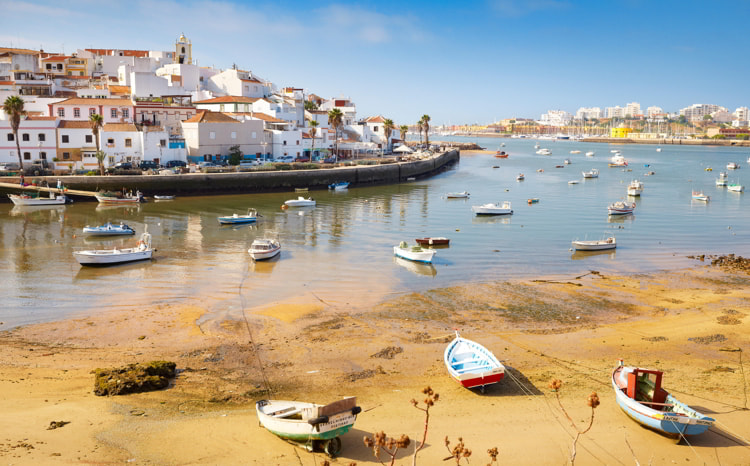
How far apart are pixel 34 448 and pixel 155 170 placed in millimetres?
48545

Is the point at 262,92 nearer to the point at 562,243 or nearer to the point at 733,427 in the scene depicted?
the point at 562,243

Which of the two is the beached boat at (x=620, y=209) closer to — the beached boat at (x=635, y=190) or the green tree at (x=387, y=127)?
the beached boat at (x=635, y=190)

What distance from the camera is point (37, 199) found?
46500 millimetres

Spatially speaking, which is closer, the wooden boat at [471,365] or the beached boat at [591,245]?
the wooden boat at [471,365]

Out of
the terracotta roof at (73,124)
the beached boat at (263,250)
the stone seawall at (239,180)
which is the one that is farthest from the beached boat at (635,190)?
the terracotta roof at (73,124)

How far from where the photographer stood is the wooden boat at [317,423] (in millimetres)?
10742

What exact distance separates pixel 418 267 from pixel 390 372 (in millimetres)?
12893

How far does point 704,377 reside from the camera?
49.1ft

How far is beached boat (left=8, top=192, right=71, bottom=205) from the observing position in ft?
152

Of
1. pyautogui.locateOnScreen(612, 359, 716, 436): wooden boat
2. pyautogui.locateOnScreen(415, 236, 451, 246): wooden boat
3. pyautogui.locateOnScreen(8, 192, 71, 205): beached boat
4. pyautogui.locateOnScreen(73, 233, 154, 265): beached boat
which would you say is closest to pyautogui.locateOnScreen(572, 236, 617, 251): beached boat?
pyautogui.locateOnScreen(415, 236, 451, 246): wooden boat

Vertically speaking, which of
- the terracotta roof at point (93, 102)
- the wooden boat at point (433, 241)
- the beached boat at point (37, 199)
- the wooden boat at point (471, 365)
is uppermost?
the terracotta roof at point (93, 102)

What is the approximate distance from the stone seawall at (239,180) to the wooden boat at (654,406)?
1874 inches

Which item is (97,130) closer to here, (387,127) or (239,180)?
(239,180)

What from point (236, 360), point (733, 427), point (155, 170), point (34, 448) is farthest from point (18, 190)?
point (733, 427)
